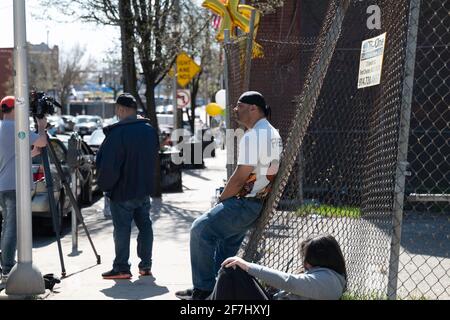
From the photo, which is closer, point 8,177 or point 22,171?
point 22,171

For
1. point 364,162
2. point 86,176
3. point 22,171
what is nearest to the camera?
point 22,171

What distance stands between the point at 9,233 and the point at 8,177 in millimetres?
558

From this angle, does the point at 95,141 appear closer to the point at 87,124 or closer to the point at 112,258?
the point at 112,258

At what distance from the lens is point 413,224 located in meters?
11.1

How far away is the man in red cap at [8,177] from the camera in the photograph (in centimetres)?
764

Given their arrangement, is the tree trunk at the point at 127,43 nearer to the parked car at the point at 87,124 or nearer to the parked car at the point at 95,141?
the parked car at the point at 95,141

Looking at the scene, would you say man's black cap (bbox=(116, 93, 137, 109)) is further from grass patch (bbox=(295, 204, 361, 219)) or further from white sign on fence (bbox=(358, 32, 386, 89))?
white sign on fence (bbox=(358, 32, 386, 89))

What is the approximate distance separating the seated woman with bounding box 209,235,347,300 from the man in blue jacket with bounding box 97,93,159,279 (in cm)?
320

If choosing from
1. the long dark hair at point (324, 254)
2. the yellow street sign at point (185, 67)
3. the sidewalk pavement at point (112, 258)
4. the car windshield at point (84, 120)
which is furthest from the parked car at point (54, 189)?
the car windshield at point (84, 120)

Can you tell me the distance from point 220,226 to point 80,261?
355 cm

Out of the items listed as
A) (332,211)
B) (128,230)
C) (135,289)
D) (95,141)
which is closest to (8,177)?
(128,230)

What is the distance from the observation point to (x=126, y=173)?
7922mm

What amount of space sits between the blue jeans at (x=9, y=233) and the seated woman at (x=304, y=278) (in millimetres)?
3426
